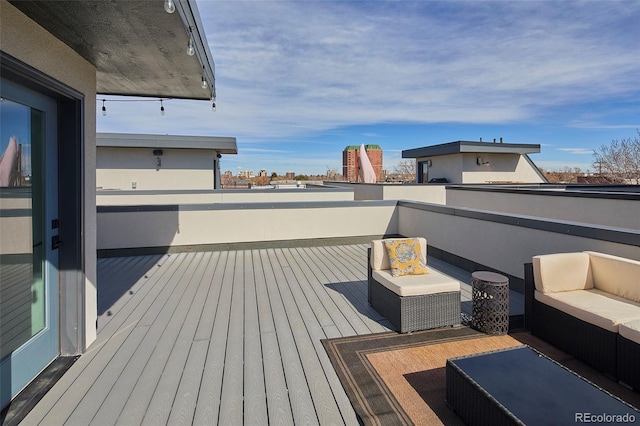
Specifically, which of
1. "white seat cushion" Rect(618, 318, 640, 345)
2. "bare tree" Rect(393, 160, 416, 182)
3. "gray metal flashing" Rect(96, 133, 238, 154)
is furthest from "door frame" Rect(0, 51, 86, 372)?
"bare tree" Rect(393, 160, 416, 182)

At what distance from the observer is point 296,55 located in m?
11.6

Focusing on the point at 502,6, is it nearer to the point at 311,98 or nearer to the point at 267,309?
the point at 267,309

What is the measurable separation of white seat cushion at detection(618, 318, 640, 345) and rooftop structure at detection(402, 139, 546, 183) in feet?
43.7

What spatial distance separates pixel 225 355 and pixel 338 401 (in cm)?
108

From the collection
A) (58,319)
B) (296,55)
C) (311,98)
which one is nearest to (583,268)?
(58,319)

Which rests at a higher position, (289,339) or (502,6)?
(502,6)

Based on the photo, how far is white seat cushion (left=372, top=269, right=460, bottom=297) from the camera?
3186 mm

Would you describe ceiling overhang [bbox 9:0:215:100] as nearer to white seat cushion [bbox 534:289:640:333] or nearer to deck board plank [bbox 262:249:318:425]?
deck board plank [bbox 262:249:318:425]

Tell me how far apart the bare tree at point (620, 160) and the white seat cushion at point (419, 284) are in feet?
72.8

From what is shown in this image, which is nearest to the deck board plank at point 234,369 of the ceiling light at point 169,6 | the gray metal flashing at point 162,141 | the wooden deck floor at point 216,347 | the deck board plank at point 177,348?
the wooden deck floor at point 216,347

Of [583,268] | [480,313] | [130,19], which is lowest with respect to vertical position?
[480,313]

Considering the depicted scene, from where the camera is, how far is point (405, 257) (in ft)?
11.9

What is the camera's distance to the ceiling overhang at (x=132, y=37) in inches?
78.5

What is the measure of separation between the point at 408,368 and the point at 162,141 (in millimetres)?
11713
